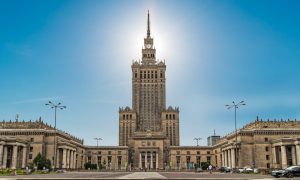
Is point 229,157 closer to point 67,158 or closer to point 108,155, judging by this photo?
point 67,158

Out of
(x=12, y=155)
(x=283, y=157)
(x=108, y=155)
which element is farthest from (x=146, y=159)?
(x=283, y=157)

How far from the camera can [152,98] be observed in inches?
7825

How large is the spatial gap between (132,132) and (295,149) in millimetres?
98162

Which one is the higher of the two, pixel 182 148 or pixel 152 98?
pixel 152 98

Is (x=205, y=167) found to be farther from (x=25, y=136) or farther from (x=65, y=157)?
(x=25, y=136)

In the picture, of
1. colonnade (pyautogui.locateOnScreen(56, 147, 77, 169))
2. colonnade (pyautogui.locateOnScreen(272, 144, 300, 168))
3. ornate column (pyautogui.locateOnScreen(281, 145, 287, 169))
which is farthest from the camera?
colonnade (pyautogui.locateOnScreen(56, 147, 77, 169))

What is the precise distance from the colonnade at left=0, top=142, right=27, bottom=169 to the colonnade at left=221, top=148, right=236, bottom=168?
70.1m

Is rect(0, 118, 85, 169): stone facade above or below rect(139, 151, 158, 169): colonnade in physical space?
above

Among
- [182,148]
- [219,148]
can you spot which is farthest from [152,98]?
[219,148]

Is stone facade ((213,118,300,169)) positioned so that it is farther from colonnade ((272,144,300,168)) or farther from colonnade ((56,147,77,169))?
colonnade ((56,147,77,169))

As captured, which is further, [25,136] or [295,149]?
[25,136]

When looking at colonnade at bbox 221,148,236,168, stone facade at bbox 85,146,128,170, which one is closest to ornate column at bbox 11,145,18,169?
stone facade at bbox 85,146,128,170

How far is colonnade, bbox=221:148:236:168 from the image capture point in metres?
124

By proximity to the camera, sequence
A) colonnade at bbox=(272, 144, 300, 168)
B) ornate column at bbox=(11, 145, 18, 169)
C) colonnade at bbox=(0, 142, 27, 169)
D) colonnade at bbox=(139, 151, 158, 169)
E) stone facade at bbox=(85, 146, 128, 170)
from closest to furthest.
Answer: colonnade at bbox=(0, 142, 27, 169) < colonnade at bbox=(272, 144, 300, 168) < ornate column at bbox=(11, 145, 18, 169) < colonnade at bbox=(139, 151, 158, 169) < stone facade at bbox=(85, 146, 128, 170)
